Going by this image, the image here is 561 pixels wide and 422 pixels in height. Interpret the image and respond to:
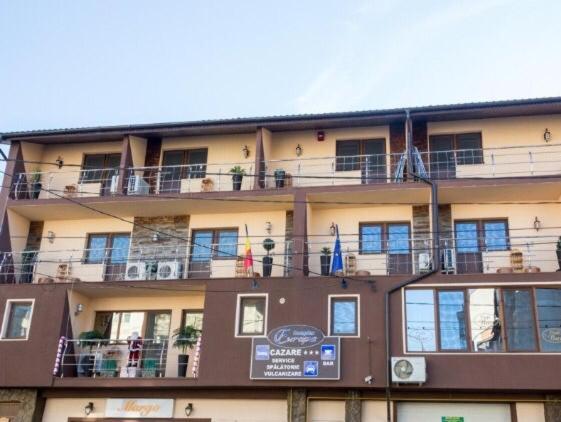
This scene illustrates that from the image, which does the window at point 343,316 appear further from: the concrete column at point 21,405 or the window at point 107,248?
the concrete column at point 21,405

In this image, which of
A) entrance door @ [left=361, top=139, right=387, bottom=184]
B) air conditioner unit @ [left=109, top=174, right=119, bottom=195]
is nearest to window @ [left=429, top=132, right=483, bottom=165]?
entrance door @ [left=361, top=139, right=387, bottom=184]

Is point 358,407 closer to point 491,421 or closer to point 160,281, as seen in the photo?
point 491,421

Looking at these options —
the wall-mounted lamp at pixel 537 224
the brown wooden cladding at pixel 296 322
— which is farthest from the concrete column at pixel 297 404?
the wall-mounted lamp at pixel 537 224

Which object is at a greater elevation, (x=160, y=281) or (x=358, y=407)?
(x=160, y=281)

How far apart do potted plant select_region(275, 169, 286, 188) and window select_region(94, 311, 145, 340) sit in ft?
19.2

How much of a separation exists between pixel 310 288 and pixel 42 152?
11.8 meters

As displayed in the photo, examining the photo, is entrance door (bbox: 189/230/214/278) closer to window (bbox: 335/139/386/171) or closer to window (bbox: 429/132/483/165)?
window (bbox: 335/139/386/171)

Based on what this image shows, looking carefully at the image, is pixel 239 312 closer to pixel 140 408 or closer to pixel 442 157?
pixel 140 408

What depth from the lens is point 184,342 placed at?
20250 millimetres

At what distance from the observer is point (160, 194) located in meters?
22.1

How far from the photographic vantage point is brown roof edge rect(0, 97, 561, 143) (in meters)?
21.2

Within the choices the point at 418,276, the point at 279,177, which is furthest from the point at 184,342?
the point at 418,276

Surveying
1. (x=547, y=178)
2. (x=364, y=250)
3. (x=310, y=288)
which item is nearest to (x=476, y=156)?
(x=547, y=178)

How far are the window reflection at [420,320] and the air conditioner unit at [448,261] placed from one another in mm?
1465
